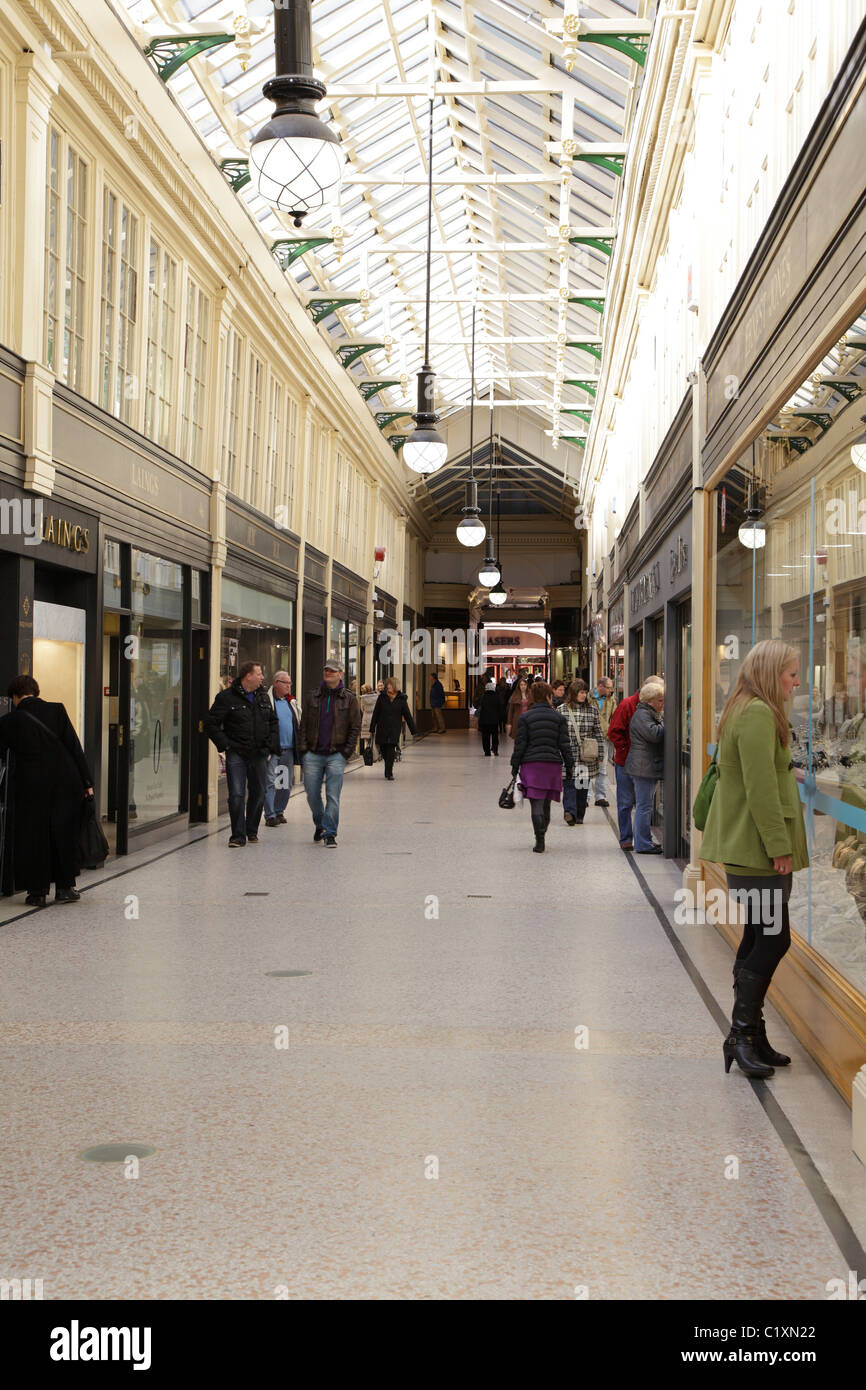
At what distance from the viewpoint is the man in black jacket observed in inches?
→ 444

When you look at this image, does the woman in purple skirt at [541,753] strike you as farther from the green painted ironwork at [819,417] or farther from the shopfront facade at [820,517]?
the green painted ironwork at [819,417]

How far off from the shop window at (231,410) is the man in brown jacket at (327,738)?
12.5ft

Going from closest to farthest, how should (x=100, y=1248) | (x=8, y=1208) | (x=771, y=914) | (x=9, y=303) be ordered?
1. (x=100, y=1248)
2. (x=8, y=1208)
3. (x=771, y=914)
4. (x=9, y=303)

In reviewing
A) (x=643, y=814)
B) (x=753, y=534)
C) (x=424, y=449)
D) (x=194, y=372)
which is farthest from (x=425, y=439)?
(x=753, y=534)

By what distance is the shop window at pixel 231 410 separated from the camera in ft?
47.6

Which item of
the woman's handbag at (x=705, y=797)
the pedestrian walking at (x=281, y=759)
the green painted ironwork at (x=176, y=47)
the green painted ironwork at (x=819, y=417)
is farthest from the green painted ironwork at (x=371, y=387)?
the woman's handbag at (x=705, y=797)

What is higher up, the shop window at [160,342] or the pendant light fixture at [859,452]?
the shop window at [160,342]

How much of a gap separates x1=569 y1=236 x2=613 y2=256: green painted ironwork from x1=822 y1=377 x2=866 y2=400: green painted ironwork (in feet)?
40.1

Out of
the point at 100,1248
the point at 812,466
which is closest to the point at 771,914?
the point at 812,466

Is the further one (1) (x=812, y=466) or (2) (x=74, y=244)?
(2) (x=74, y=244)

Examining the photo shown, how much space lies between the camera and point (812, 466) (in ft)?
17.5

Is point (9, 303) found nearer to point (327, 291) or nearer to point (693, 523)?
point (693, 523)

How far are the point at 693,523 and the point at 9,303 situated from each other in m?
4.72

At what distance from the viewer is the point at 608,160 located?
14086 mm
